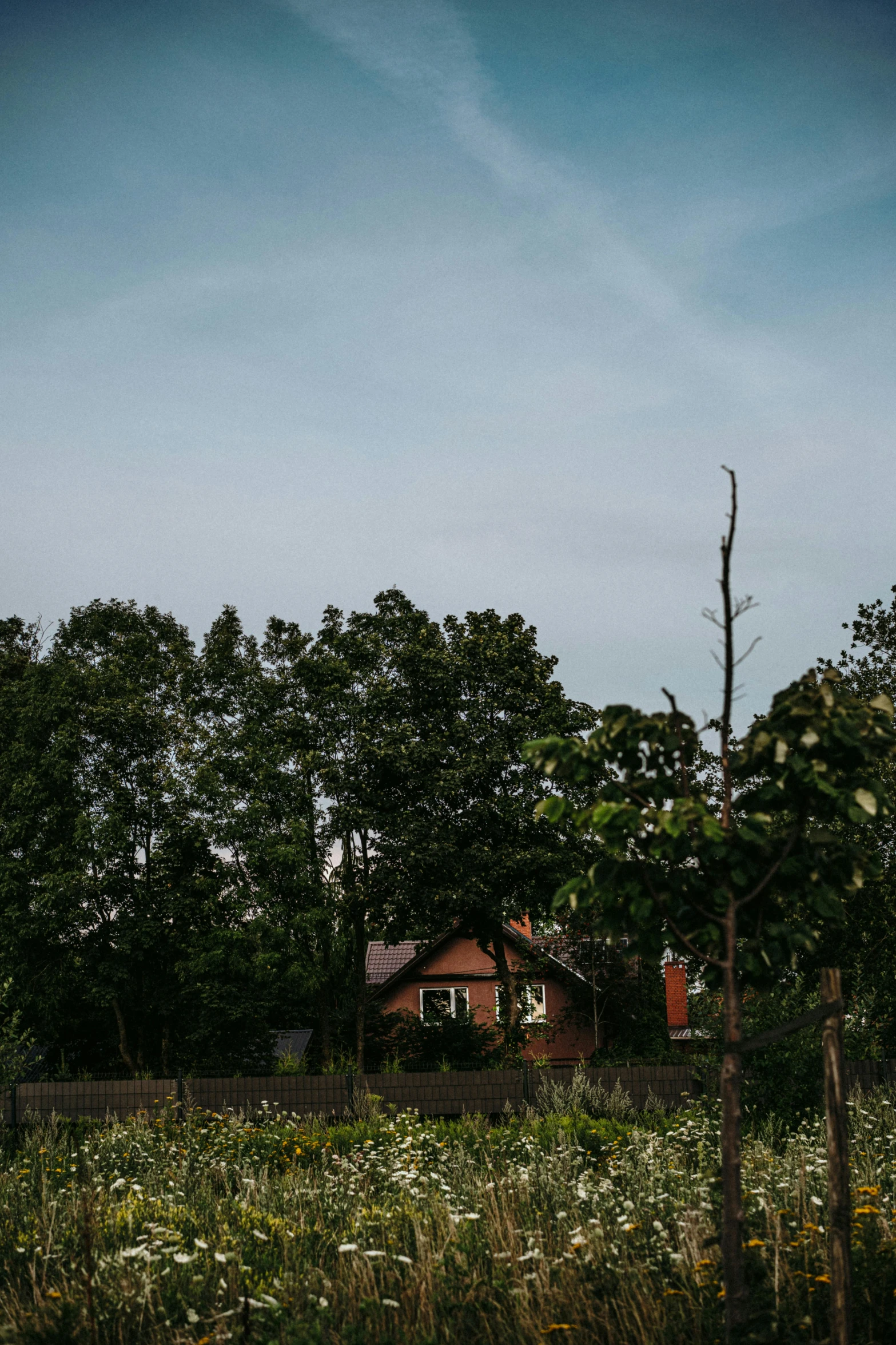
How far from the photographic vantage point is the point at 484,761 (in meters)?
24.8

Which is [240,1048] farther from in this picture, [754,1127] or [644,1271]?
[644,1271]

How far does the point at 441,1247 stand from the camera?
20.0ft

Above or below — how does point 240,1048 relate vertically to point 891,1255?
below

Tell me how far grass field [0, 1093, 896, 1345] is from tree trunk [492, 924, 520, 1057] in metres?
16.0

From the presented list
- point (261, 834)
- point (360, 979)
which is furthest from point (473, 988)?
point (261, 834)

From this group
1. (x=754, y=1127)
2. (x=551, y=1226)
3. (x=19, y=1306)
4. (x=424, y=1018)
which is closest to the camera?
(x=19, y=1306)

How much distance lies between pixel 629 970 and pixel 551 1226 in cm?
2485

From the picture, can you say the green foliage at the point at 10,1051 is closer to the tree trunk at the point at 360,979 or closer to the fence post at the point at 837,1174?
the fence post at the point at 837,1174

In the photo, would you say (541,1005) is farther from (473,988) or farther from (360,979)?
(360,979)

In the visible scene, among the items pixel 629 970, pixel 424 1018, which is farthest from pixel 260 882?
pixel 629 970

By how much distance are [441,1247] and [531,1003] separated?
26188 mm

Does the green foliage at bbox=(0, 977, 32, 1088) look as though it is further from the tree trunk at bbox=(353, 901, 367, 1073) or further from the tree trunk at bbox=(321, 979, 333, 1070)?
the tree trunk at bbox=(321, 979, 333, 1070)

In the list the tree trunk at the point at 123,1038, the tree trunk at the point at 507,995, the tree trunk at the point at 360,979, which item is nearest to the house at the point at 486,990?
the tree trunk at the point at 360,979

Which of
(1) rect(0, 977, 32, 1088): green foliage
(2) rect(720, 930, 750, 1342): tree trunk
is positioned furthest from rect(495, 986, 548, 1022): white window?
(2) rect(720, 930, 750, 1342): tree trunk
